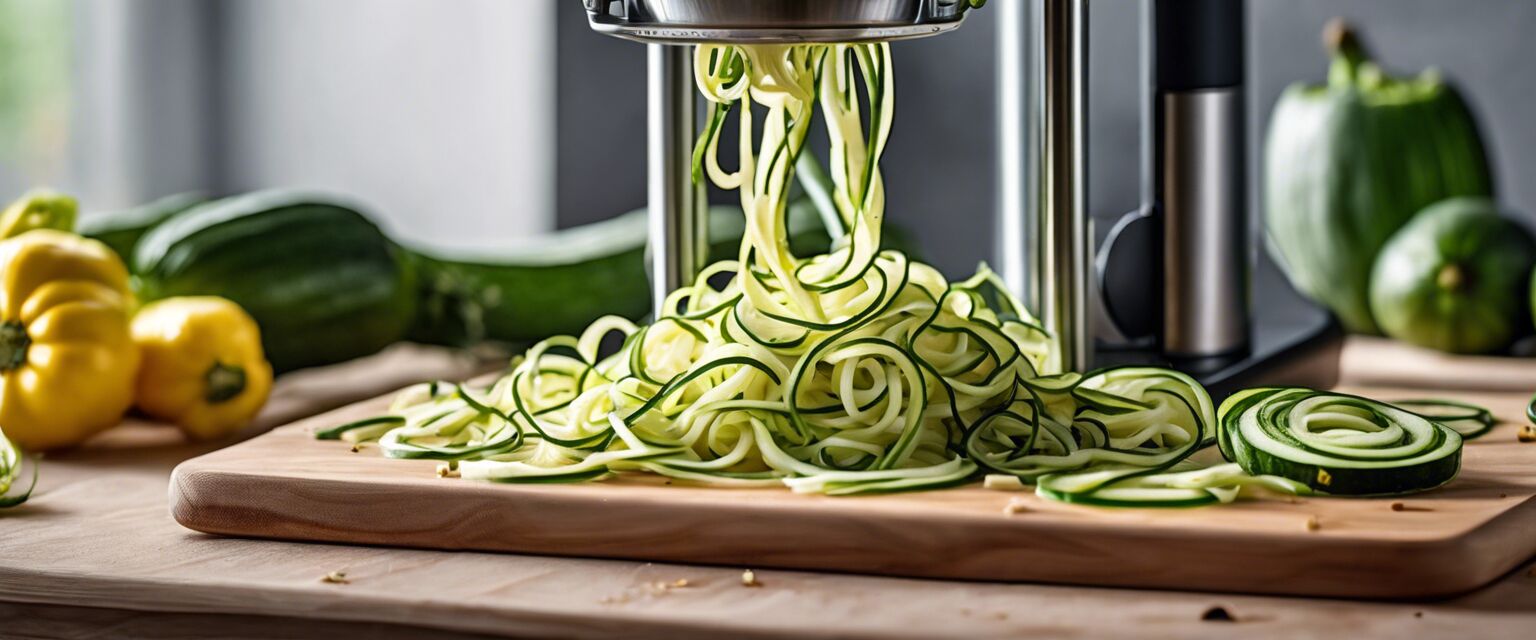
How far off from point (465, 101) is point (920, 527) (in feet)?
8.45

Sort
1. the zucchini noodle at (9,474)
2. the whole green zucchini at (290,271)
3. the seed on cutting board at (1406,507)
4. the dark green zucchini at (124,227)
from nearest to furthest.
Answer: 1. the seed on cutting board at (1406,507)
2. the zucchini noodle at (9,474)
3. the whole green zucchini at (290,271)
4. the dark green zucchini at (124,227)

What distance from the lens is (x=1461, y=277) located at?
180cm


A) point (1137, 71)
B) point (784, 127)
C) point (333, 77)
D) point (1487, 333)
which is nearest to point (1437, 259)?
point (1487, 333)

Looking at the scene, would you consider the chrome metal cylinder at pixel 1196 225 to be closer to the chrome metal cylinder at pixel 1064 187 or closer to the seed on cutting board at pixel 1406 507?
the chrome metal cylinder at pixel 1064 187

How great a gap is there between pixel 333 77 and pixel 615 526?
→ 2.67 meters

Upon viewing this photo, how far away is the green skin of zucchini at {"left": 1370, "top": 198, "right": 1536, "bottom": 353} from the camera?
5.86 feet

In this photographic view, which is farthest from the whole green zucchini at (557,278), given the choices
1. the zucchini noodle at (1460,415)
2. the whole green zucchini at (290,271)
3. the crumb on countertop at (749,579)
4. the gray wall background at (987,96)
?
the crumb on countertop at (749,579)

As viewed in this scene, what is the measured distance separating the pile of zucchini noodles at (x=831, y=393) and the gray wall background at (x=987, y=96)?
1.00 metres

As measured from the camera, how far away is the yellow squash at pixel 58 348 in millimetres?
1355

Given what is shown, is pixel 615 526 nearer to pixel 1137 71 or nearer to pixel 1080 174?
pixel 1080 174

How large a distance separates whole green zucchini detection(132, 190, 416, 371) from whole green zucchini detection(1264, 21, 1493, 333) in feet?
3.58

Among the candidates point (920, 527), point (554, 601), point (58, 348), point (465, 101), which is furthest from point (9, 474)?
point (465, 101)

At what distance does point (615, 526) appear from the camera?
97 centimetres

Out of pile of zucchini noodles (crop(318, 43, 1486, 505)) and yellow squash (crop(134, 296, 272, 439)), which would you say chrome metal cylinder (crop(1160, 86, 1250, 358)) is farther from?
yellow squash (crop(134, 296, 272, 439))
